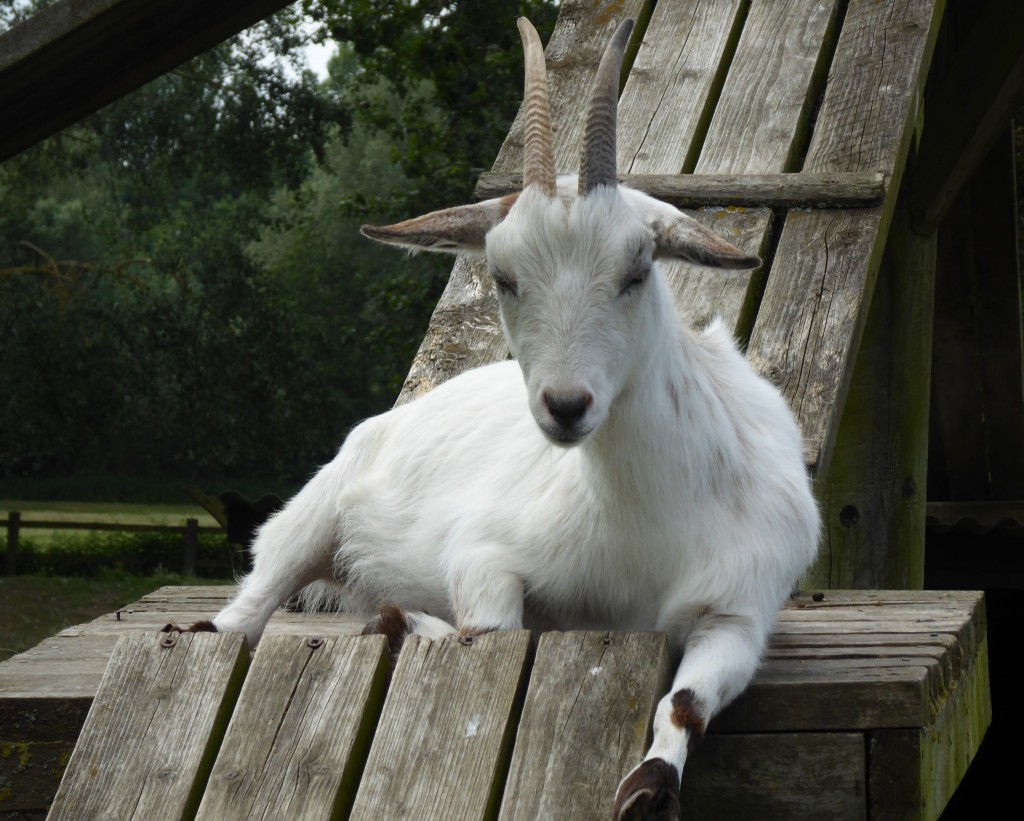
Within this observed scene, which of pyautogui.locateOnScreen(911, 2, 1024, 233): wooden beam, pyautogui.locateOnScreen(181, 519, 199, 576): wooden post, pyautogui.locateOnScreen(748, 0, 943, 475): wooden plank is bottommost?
pyautogui.locateOnScreen(181, 519, 199, 576): wooden post

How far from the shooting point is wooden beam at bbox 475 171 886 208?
504cm

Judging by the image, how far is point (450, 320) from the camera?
5035 mm

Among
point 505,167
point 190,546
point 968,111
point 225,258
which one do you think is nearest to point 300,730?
point 505,167

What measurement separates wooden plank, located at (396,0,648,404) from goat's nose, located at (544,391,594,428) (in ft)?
6.84

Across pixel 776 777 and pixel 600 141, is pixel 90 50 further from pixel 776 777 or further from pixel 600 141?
pixel 776 777

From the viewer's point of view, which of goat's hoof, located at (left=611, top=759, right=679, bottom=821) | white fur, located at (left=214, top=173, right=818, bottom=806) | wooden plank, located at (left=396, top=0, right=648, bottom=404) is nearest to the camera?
goat's hoof, located at (left=611, top=759, right=679, bottom=821)

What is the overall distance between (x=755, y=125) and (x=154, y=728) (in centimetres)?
373

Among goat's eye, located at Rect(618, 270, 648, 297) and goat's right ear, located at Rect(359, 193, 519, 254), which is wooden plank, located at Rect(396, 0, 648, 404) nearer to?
goat's right ear, located at Rect(359, 193, 519, 254)

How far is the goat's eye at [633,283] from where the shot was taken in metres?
2.90

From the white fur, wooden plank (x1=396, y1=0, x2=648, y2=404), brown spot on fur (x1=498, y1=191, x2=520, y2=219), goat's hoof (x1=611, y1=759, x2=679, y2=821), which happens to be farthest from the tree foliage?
goat's hoof (x1=611, y1=759, x2=679, y2=821)

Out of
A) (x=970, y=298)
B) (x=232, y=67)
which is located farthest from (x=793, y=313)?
(x=232, y=67)

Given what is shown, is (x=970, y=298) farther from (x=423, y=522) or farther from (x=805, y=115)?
(x=423, y=522)

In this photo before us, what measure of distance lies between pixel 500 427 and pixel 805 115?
2.45 metres

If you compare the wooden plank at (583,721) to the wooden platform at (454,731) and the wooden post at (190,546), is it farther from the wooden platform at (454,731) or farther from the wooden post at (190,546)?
the wooden post at (190,546)
